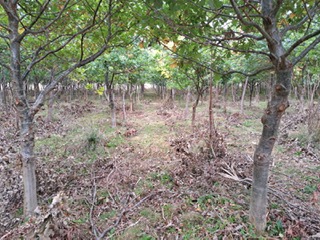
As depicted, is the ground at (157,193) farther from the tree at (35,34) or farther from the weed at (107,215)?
the tree at (35,34)

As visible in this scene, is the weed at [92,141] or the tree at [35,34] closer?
the tree at [35,34]

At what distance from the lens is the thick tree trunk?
1933 mm

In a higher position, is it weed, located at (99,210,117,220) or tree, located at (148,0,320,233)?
tree, located at (148,0,320,233)

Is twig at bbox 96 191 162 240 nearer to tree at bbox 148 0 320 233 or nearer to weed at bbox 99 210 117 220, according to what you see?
weed at bbox 99 210 117 220

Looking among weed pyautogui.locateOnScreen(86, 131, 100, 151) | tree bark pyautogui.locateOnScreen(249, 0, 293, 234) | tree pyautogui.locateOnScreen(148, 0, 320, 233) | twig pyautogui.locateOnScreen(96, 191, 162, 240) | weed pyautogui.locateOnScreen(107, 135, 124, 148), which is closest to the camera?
tree pyautogui.locateOnScreen(148, 0, 320, 233)

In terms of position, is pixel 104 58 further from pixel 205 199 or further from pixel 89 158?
pixel 205 199

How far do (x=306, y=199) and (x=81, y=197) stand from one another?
359 centimetres

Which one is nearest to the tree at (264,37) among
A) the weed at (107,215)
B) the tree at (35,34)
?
the tree at (35,34)

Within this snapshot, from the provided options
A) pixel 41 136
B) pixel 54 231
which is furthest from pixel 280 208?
pixel 41 136

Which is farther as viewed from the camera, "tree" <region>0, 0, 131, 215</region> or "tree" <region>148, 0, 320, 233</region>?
"tree" <region>0, 0, 131, 215</region>

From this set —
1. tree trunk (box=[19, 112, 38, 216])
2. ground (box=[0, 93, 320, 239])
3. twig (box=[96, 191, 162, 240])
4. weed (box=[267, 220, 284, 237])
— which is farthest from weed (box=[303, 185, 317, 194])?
tree trunk (box=[19, 112, 38, 216])

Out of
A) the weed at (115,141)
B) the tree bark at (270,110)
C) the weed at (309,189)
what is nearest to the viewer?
the tree bark at (270,110)

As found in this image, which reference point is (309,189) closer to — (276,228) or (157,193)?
(276,228)

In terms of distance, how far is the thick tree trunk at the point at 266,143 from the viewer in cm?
193
